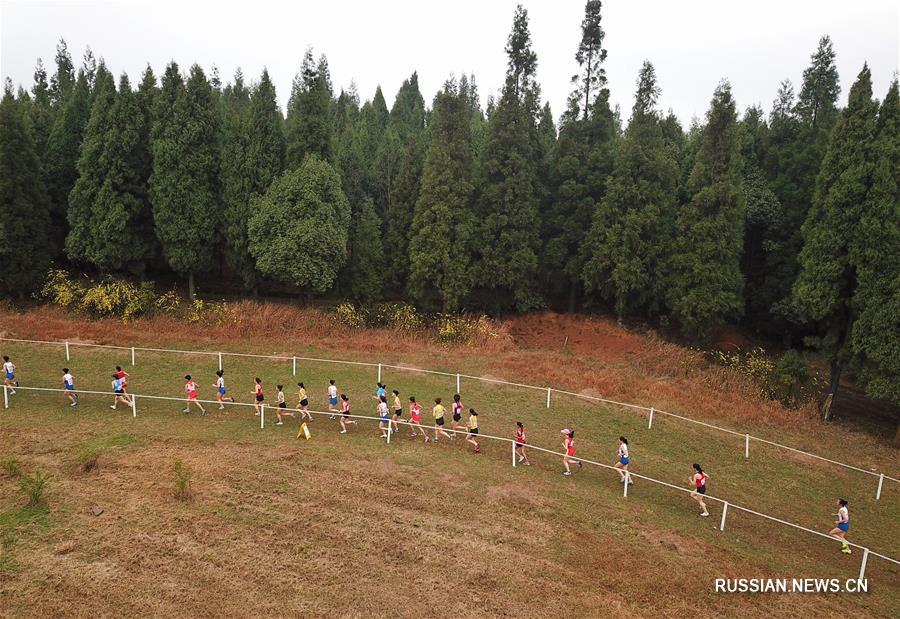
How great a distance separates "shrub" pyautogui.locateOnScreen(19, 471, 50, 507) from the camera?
13.0 metres

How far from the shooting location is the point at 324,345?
2828 cm

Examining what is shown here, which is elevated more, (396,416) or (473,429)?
(396,416)

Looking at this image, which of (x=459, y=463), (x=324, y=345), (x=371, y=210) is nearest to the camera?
(x=459, y=463)

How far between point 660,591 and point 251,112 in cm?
3385

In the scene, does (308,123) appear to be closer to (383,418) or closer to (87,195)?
(87,195)

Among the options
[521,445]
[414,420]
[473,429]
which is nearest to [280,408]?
[414,420]

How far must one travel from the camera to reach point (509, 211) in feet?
115

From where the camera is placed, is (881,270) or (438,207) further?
(438,207)

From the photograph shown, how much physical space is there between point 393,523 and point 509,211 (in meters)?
→ 25.0

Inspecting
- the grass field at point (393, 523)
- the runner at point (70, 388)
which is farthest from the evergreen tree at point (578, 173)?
the runner at point (70, 388)

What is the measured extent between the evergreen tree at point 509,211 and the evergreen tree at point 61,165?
27042 mm

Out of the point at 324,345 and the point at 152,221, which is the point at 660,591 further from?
the point at 152,221

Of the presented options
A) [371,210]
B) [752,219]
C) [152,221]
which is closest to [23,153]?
[152,221]

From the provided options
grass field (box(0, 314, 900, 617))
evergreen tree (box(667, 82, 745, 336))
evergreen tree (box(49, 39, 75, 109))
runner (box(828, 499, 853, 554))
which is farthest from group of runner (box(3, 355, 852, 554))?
evergreen tree (box(49, 39, 75, 109))
